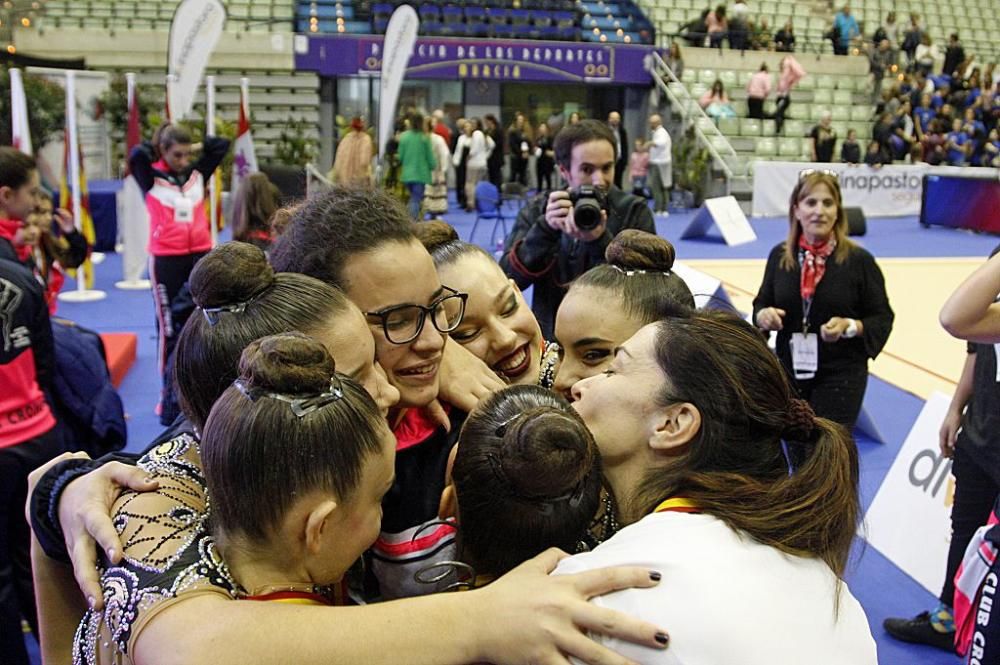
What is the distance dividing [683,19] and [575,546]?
71.6 feet

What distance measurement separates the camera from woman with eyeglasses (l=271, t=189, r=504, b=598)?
144 centimetres

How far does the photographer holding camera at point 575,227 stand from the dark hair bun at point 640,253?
1.23 metres

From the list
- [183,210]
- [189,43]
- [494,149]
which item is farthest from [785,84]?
[183,210]

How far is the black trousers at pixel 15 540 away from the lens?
8.50 feet

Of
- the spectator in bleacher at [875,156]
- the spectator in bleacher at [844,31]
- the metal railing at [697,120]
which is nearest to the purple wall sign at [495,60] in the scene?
the metal railing at [697,120]

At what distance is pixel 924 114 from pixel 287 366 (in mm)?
19814

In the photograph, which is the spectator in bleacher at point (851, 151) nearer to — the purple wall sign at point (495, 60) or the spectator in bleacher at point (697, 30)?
the purple wall sign at point (495, 60)

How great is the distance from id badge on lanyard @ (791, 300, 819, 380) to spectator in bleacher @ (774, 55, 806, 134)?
15591mm

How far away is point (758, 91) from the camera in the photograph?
18.2 m

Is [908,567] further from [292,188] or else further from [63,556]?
[292,188]

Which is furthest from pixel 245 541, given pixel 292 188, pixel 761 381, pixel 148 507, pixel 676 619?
pixel 292 188

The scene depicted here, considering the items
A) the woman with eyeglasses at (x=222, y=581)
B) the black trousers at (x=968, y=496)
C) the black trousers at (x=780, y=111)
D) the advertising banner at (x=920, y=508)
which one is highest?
the black trousers at (x=780, y=111)

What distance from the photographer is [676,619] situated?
0.99 m

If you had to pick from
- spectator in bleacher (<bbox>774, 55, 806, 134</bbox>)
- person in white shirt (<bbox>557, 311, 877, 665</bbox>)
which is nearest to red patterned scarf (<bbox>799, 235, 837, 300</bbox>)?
person in white shirt (<bbox>557, 311, 877, 665</bbox>)
